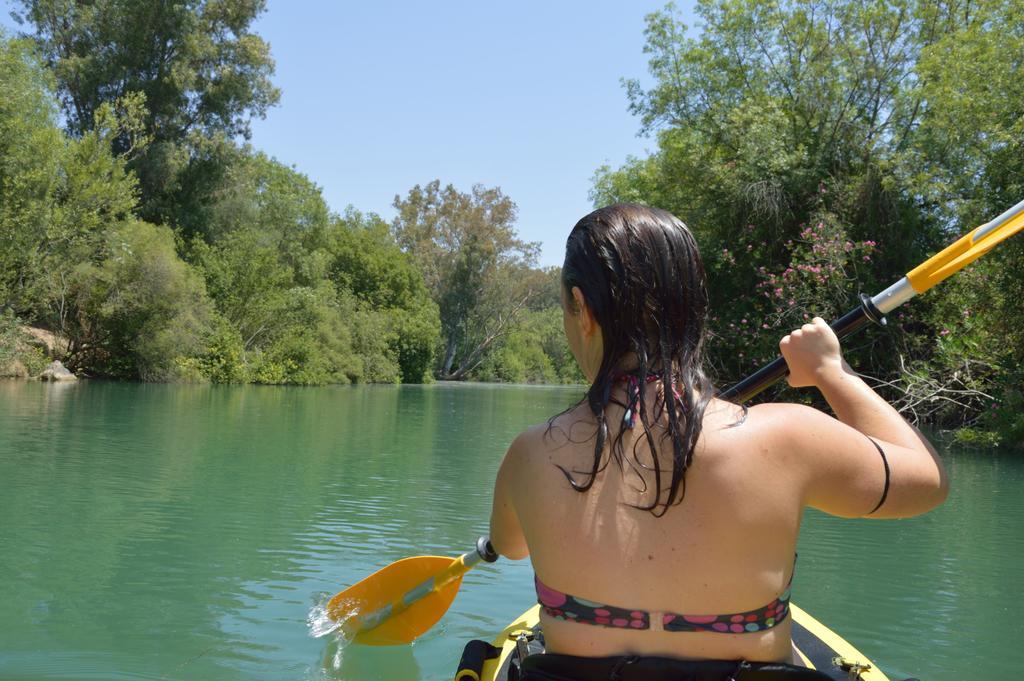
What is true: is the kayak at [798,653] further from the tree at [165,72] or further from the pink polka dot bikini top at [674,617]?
the tree at [165,72]

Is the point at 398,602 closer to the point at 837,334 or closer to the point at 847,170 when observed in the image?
the point at 837,334

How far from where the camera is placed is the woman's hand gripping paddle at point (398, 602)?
3523mm

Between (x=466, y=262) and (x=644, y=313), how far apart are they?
48021mm

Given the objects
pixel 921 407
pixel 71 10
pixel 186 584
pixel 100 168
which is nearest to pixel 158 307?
pixel 100 168

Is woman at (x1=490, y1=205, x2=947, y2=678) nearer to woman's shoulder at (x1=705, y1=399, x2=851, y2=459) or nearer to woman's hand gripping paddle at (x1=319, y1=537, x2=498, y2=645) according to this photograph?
woman's shoulder at (x1=705, y1=399, x2=851, y2=459)

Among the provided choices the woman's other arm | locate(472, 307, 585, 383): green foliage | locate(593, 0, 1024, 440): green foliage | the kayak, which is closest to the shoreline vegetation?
locate(593, 0, 1024, 440): green foliage

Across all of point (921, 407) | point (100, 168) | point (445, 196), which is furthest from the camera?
point (445, 196)

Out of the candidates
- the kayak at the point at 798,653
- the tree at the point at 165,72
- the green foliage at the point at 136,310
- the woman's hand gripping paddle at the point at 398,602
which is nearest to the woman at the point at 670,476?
the kayak at the point at 798,653

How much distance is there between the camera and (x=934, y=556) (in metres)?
5.43

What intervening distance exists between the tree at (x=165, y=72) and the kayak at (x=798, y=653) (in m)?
25.5

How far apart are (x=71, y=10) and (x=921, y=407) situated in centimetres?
2483

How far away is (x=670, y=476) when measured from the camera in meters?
1.26

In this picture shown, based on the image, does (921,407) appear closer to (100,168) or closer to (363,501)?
(363,501)

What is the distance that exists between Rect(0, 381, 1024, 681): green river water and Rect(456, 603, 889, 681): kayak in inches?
34.7
